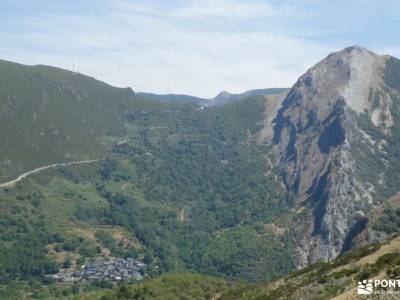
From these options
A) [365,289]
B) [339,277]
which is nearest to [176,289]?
[339,277]

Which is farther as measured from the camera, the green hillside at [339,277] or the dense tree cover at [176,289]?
the dense tree cover at [176,289]

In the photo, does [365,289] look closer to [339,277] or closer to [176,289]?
[339,277]

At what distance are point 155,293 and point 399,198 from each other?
338 ft

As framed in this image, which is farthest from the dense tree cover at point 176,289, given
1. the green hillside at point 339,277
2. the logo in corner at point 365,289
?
the logo in corner at point 365,289

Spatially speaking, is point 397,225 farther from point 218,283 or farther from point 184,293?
point 184,293

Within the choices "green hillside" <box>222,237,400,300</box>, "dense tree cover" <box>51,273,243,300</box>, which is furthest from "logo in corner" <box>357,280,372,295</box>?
"dense tree cover" <box>51,273,243,300</box>

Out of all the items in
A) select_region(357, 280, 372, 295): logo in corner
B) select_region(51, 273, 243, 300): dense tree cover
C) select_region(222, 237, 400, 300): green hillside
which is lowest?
select_region(51, 273, 243, 300): dense tree cover

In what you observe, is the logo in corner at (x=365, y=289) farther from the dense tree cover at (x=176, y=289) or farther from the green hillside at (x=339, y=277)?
the dense tree cover at (x=176, y=289)

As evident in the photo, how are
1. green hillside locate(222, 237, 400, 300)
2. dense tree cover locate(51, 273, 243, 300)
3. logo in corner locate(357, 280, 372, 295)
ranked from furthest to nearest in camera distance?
1. dense tree cover locate(51, 273, 243, 300)
2. green hillside locate(222, 237, 400, 300)
3. logo in corner locate(357, 280, 372, 295)

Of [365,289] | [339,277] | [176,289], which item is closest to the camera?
[365,289]

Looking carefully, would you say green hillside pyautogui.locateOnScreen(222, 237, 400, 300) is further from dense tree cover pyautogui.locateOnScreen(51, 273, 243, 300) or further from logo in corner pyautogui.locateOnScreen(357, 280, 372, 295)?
dense tree cover pyautogui.locateOnScreen(51, 273, 243, 300)

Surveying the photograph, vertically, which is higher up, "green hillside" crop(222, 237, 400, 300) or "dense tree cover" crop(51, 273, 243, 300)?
"green hillside" crop(222, 237, 400, 300)

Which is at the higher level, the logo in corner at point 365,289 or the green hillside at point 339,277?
the logo in corner at point 365,289

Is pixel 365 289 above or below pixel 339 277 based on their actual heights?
above
